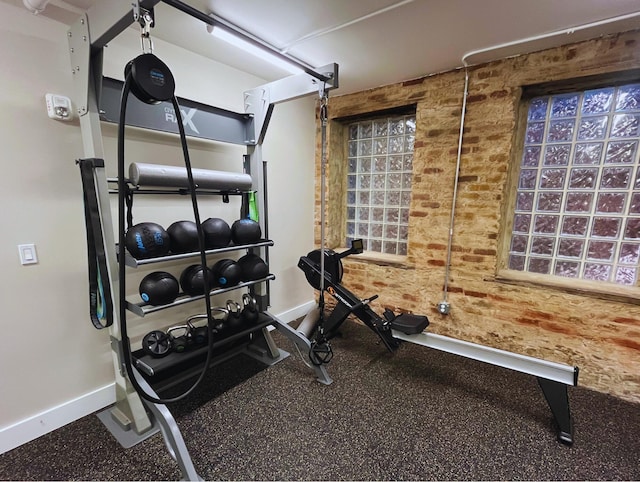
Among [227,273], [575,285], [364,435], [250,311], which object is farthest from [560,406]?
[227,273]

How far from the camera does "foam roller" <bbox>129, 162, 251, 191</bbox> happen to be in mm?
1708

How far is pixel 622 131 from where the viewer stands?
7.09 ft

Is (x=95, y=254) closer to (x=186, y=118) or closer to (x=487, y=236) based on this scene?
(x=186, y=118)

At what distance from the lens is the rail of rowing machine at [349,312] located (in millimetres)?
2461

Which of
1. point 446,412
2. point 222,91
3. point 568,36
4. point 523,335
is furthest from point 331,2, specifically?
point 523,335

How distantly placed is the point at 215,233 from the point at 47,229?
980 mm

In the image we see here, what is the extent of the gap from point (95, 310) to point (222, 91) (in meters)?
1.98

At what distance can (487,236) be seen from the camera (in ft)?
8.48

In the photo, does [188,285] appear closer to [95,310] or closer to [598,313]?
[95,310]

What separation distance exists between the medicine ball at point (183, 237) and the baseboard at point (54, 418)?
3.97 feet

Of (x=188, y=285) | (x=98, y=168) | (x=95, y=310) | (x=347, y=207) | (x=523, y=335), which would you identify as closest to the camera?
(x=98, y=168)

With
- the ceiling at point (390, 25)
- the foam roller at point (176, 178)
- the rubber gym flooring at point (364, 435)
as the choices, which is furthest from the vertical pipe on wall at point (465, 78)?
the foam roller at point (176, 178)

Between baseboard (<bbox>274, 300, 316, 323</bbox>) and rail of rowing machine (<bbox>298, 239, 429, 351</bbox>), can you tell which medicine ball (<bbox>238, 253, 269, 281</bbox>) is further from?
baseboard (<bbox>274, 300, 316, 323</bbox>)

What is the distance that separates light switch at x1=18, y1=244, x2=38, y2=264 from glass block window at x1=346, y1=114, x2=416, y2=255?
2934 millimetres
